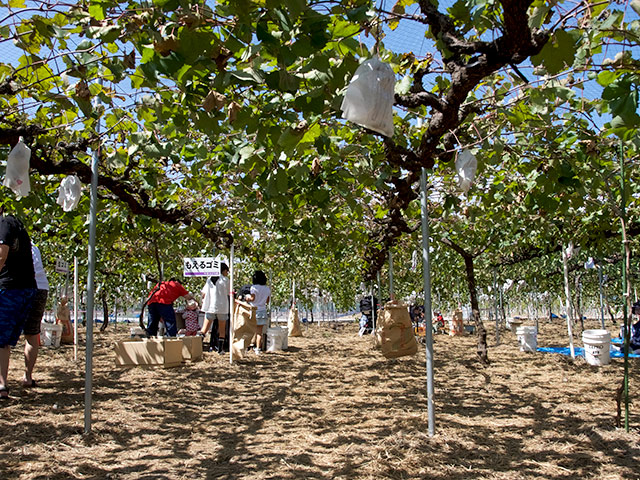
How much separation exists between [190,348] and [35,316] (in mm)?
2660

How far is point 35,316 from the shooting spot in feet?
13.0

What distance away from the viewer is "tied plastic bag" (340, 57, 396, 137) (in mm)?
Answer: 1632

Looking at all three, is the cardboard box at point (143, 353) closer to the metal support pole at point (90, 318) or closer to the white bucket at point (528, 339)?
the metal support pole at point (90, 318)

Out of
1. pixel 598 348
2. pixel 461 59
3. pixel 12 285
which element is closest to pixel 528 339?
pixel 598 348

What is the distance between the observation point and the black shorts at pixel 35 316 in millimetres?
3895

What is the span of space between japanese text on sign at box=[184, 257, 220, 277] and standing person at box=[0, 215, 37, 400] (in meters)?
3.19

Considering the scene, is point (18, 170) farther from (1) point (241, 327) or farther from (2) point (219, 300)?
(2) point (219, 300)

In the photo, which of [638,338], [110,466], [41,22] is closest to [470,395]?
[110,466]

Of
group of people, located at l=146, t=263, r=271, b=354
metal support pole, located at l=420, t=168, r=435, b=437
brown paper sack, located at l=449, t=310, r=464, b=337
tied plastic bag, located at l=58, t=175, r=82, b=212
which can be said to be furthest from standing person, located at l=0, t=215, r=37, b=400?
brown paper sack, located at l=449, t=310, r=464, b=337

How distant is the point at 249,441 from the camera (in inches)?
118

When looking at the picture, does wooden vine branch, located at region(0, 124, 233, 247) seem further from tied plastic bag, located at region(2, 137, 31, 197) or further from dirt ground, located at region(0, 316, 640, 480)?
dirt ground, located at region(0, 316, 640, 480)

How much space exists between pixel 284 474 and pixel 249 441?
0.65m

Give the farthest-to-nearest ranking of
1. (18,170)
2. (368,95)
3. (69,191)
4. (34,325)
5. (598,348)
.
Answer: (598,348)
(34,325)
(69,191)
(18,170)
(368,95)

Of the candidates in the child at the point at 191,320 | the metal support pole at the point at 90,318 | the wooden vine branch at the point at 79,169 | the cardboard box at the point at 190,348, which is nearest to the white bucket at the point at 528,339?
the cardboard box at the point at 190,348
